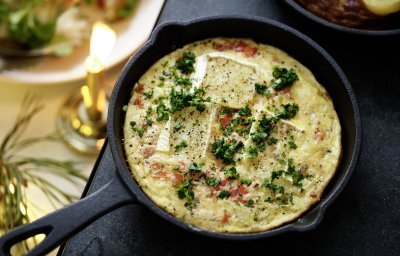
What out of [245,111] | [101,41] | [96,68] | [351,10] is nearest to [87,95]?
[96,68]

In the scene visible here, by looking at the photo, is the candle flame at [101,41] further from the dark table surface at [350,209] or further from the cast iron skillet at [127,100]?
the dark table surface at [350,209]

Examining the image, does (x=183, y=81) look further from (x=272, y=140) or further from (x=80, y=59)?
(x=80, y=59)

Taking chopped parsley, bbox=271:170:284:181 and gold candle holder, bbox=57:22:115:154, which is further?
gold candle holder, bbox=57:22:115:154

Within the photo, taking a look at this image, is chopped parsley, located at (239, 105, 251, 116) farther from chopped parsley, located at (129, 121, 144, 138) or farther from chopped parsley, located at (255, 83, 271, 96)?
chopped parsley, located at (129, 121, 144, 138)

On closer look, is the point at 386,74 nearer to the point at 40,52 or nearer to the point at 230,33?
the point at 230,33

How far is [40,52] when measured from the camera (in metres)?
2.79

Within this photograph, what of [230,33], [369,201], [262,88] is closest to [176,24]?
[230,33]

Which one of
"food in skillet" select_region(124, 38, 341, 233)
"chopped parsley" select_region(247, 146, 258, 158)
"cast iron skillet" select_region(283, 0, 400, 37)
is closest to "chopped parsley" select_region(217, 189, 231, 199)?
"food in skillet" select_region(124, 38, 341, 233)

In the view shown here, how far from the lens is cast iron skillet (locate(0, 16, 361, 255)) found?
55.7 inches

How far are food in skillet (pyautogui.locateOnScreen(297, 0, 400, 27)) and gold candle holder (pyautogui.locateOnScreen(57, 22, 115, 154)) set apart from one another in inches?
40.4

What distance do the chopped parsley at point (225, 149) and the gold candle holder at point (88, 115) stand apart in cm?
96

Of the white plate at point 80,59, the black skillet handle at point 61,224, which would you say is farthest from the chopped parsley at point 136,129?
the white plate at point 80,59

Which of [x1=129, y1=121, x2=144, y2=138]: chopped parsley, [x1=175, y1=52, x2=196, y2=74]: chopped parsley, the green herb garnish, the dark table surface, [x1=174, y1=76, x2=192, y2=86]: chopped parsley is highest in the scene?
[x1=175, y1=52, x2=196, y2=74]: chopped parsley

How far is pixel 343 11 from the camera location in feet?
6.31
